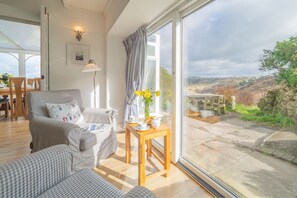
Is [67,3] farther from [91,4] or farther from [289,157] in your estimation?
[289,157]

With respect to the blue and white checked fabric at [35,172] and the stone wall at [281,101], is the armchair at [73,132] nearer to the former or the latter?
the blue and white checked fabric at [35,172]

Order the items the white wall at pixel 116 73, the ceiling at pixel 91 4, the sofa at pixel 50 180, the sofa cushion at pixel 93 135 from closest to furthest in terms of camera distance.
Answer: the sofa at pixel 50 180 → the sofa cushion at pixel 93 135 → the ceiling at pixel 91 4 → the white wall at pixel 116 73

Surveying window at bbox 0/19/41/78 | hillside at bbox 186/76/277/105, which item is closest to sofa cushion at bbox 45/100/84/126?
hillside at bbox 186/76/277/105

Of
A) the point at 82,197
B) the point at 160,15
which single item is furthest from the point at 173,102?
the point at 82,197

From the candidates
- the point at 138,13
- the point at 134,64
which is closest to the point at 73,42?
the point at 134,64

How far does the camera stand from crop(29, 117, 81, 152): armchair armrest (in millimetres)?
1442

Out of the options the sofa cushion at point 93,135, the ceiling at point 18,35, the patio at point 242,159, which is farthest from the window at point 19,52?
the patio at point 242,159

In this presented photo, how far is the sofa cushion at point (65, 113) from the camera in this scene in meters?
1.90

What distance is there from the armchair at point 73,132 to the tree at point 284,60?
5.42 ft

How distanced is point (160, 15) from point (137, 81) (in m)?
1.05

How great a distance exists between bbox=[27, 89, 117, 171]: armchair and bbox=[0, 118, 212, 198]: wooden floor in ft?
0.61

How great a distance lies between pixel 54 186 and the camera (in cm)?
92

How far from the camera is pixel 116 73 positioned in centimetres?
311

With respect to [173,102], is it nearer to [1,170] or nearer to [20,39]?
[1,170]
